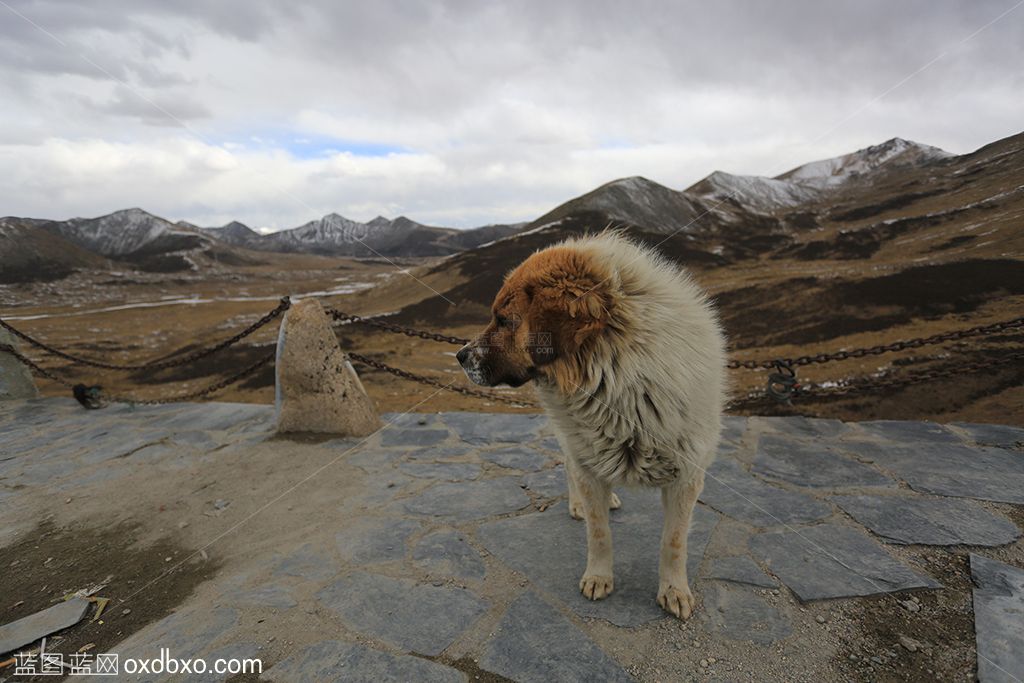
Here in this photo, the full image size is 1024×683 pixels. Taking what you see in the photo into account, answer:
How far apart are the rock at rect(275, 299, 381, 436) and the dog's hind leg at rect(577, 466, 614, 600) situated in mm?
3796

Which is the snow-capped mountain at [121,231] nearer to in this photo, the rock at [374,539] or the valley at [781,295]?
the valley at [781,295]

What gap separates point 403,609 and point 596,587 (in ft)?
3.80

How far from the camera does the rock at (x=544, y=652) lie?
212 centimetres

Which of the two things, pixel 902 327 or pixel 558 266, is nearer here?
pixel 558 266

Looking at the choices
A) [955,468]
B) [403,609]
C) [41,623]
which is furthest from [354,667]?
[955,468]

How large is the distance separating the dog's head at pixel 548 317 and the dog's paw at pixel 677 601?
1.37 metres

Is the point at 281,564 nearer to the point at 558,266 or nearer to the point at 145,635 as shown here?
the point at 145,635

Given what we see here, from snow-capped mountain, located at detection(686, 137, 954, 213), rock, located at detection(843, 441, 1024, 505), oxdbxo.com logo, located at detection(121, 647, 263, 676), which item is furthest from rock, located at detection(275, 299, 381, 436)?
snow-capped mountain, located at detection(686, 137, 954, 213)

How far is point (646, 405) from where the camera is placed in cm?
230

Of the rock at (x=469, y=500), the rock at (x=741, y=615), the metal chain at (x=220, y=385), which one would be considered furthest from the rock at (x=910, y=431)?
the metal chain at (x=220, y=385)


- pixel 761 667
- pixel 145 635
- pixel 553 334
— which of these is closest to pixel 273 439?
pixel 145 635

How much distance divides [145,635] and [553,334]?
2943 mm

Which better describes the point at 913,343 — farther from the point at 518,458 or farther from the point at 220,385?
the point at 220,385

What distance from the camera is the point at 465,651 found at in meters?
2.28
